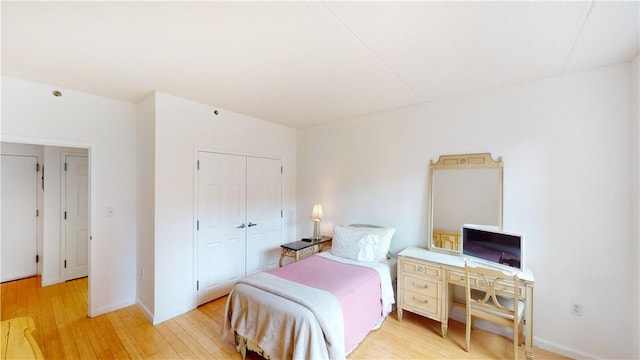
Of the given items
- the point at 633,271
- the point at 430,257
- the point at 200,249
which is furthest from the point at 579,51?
the point at 200,249

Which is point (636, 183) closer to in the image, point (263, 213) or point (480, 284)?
point (480, 284)

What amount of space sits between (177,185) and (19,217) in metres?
3.03

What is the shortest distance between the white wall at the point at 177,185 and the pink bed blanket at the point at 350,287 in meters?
1.23

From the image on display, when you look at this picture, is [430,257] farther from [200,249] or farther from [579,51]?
[200,249]

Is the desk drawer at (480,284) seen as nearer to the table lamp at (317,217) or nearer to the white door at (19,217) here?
the table lamp at (317,217)

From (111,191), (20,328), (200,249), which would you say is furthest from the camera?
(200,249)

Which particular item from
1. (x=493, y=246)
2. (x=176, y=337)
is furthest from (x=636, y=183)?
(x=176, y=337)

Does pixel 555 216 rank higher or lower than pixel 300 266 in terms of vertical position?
higher

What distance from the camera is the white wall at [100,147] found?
7.83ft

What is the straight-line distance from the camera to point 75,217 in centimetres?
383

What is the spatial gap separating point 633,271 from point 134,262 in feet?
15.9

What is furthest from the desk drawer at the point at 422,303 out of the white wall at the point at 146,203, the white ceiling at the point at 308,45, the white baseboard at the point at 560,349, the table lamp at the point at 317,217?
the white wall at the point at 146,203

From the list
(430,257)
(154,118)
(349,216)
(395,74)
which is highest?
(395,74)

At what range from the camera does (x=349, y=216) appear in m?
3.68
